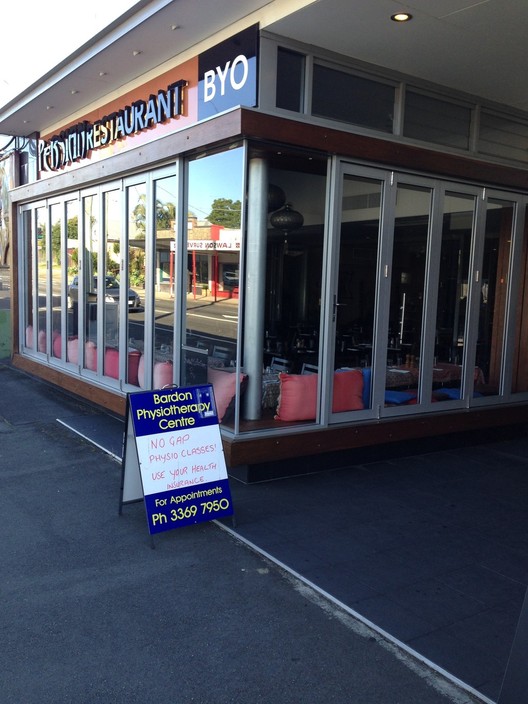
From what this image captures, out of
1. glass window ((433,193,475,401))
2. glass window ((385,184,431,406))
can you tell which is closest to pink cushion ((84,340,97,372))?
glass window ((385,184,431,406))

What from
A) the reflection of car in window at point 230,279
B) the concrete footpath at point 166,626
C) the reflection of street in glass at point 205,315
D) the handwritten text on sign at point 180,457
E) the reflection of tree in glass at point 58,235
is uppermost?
the reflection of tree in glass at point 58,235

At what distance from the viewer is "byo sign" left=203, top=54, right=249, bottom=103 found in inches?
224

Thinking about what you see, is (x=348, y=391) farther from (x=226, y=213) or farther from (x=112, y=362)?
(x=112, y=362)

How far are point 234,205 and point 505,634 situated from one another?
12.8 ft

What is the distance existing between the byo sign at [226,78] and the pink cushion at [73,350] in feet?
14.4

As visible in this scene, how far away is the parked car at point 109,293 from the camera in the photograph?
305 inches

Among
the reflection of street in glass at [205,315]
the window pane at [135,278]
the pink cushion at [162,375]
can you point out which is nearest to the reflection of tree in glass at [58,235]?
the window pane at [135,278]

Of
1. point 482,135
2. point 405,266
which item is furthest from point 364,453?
point 482,135

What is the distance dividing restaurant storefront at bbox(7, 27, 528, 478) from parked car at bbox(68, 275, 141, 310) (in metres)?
0.03

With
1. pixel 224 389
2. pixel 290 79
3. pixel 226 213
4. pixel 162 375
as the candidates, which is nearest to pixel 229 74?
pixel 290 79

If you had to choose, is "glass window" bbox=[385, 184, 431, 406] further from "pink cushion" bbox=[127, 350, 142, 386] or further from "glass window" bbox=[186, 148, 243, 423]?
"pink cushion" bbox=[127, 350, 142, 386]

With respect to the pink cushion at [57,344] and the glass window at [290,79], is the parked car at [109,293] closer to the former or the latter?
the pink cushion at [57,344]

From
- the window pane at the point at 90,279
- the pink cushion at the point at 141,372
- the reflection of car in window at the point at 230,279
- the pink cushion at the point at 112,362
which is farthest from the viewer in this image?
the window pane at the point at 90,279

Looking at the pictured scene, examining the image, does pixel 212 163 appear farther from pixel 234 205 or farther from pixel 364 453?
pixel 364 453
